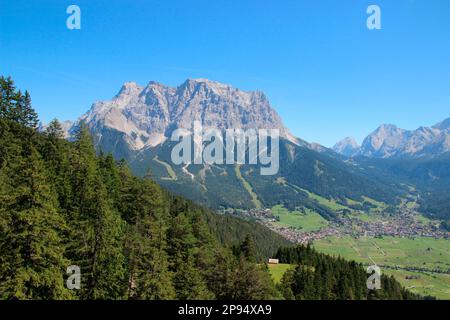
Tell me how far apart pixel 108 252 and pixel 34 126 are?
51.7 m

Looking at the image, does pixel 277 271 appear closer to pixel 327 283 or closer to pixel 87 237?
pixel 327 283

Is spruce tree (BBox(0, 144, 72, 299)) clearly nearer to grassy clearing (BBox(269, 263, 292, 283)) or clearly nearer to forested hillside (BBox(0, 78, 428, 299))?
forested hillside (BBox(0, 78, 428, 299))

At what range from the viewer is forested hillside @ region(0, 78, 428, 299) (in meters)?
31.8

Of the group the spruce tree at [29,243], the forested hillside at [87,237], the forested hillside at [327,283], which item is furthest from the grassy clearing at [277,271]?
the spruce tree at [29,243]

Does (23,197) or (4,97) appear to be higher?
(4,97)

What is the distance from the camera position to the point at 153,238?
167 feet

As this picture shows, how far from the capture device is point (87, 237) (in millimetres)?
40938

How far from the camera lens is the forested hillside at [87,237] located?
1254 inches

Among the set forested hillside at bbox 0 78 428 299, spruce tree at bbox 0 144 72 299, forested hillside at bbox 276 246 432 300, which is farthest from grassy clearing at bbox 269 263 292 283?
spruce tree at bbox 0 144 72 299

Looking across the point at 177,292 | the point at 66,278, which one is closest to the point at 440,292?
the point at 177,292

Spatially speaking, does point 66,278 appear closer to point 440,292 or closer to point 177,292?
point 177,292

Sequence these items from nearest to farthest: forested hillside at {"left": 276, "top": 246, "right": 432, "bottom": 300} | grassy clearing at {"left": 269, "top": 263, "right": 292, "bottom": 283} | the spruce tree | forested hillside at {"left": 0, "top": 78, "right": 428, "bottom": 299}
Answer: the spruce tree, forested hillside at {"left": 0, "top": 78, "right": 428, "bottom": 299}, forested hillside at {"left": 276, "top": 246, "right": 432, "bottom": 300}, grassy clearing at {"left": 269, "top": 263, "right": 292, "bottom": 283}

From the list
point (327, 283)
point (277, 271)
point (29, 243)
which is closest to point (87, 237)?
point (29, 243)

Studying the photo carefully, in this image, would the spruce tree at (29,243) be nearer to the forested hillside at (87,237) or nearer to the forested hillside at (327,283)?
the forested hillside at (87,237)
